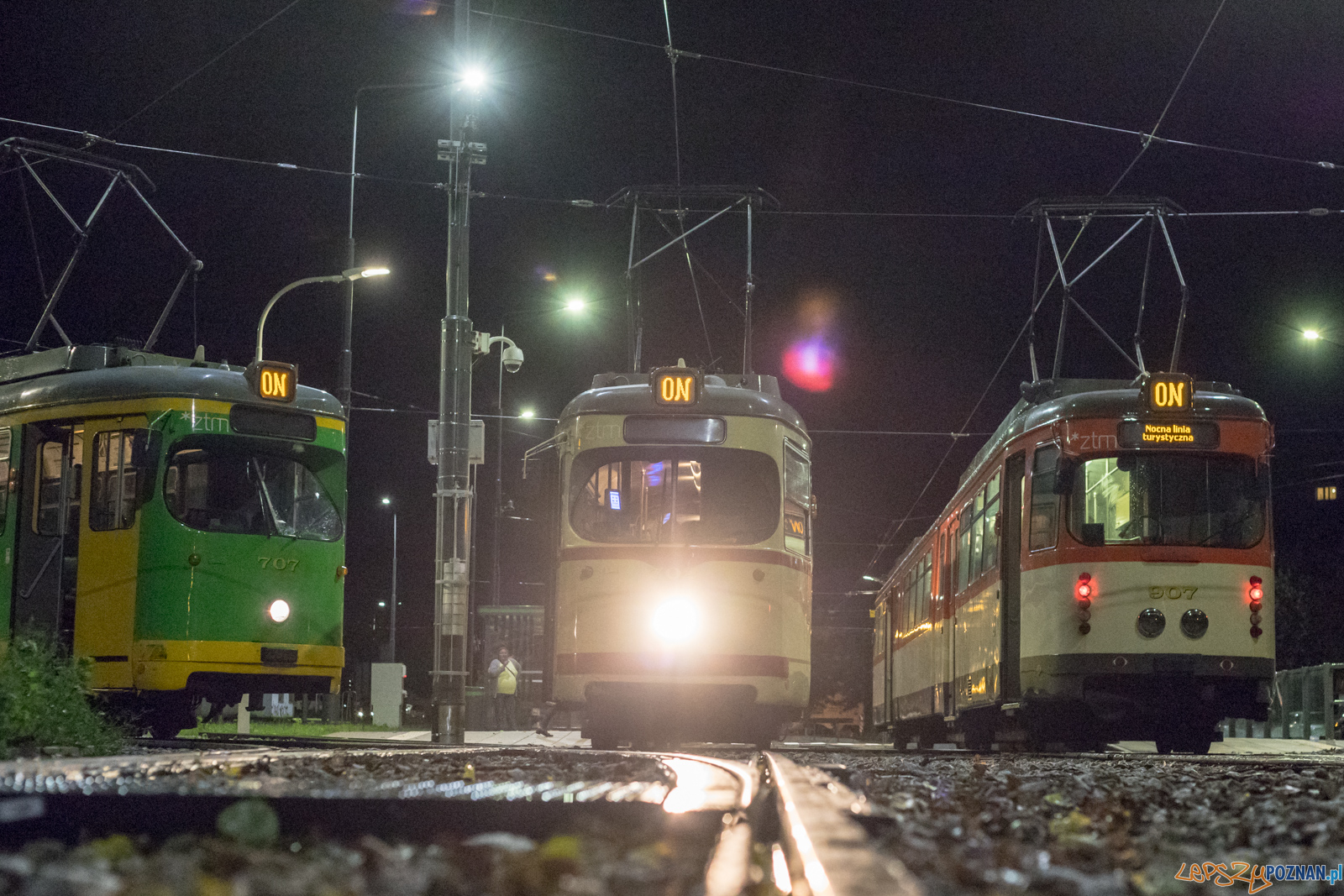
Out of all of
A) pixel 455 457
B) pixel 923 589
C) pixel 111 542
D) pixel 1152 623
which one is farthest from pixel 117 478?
pixel 923 589

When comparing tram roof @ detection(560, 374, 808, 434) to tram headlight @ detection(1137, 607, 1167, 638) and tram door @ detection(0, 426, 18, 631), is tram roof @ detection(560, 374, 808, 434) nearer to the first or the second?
tram headlight @ detection(1137, 607, 1167, 638)

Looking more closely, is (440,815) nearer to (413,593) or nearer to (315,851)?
(315,851)

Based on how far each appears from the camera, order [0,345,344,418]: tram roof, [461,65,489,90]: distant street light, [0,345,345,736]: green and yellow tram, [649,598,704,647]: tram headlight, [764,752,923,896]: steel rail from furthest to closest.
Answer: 1. [461,65,489,90]: distant street light
2. [0,345,344,418]: tram roof
3. [0,345,345,736]: green and yellow tram
4. [649,598,704,647]: tram headlight
5. [764,752,923,896]: steel rail

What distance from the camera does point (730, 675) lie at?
1263 cm

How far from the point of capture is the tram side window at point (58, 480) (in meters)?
13.5

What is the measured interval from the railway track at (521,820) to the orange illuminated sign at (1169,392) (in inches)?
323

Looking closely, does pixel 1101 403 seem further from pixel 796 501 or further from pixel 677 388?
pixel 677 388

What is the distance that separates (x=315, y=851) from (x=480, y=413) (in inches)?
1265

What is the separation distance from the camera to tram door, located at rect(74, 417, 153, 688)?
42.4 ft

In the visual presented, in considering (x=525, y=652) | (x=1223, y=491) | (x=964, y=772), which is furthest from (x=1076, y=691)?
(x=525, y=652)

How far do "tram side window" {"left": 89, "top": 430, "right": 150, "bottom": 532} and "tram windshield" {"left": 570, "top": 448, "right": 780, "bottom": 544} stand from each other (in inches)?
150

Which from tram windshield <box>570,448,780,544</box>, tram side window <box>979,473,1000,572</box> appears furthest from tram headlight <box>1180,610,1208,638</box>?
tram windshield <box>570,448,780,544</box>

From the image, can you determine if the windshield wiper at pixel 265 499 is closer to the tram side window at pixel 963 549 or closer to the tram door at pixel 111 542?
the tram door at pixel 111 542

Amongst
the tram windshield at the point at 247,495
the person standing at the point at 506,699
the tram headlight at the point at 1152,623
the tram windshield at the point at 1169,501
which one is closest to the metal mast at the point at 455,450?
the tram windshield at the point at 247,495
